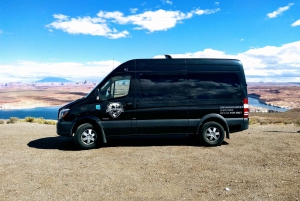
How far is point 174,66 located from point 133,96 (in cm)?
170

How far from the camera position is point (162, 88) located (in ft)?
25.9

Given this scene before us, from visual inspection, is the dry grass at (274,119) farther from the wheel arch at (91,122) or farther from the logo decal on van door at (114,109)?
the wheel arch at (91,122)

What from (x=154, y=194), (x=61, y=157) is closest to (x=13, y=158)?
(x=61, y=157)

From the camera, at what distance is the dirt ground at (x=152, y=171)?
4.43 meters

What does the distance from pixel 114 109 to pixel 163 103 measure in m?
1.60

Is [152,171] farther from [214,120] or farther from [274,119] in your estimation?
[274,119]

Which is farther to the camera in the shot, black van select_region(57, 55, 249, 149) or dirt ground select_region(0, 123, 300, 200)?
black van select_region(57, 55, 249, 149)

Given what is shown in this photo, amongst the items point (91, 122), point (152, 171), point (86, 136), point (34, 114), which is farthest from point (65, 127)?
point (34, 114)

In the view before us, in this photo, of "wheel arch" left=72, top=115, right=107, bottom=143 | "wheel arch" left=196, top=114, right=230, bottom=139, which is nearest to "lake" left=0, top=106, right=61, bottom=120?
"wheel arch" left=72, top=115, right=107, bottom=143

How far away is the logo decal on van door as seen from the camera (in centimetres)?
770

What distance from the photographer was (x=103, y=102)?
25.2 ft

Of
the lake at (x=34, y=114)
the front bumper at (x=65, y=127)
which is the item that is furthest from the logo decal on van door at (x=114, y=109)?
the lake at (x=34, y=114)

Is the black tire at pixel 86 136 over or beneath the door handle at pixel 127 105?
beneath

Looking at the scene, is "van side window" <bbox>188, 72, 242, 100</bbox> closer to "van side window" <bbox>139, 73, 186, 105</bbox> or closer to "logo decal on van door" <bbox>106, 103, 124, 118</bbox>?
"van side window" <bbox>139, 73, 186, 105</bbox>
